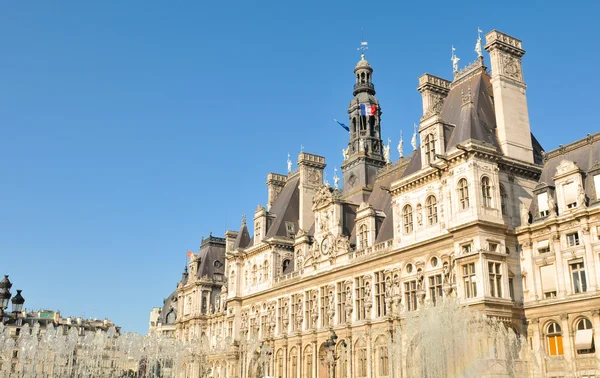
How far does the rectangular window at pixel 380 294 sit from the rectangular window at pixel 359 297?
187cm

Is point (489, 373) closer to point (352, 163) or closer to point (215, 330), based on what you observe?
point (352, 163)

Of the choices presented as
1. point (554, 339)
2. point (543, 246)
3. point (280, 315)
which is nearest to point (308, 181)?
point (280, 315)

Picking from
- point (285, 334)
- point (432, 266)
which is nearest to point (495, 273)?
point (432, 266)

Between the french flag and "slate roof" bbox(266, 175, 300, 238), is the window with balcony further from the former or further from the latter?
"slate roof" bbox(266, 175, 300, 238)

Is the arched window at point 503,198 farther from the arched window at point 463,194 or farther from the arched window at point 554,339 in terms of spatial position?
the arched window at point 554,339

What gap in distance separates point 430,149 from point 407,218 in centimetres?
542

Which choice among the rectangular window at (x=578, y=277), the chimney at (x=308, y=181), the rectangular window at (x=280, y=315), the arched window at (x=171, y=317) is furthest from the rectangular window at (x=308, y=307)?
the arched window at (x=171, y=317)

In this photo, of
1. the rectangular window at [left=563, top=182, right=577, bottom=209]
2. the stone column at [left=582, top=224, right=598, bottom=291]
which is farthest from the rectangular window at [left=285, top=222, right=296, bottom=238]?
the stone column at [left=582, top=224, right=598, bottom=291]

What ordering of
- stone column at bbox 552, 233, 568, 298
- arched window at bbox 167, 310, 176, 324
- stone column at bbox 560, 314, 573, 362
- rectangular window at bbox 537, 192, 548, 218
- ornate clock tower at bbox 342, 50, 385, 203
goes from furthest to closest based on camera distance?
arched window at bbox 167, 310, 176, 324, ornate clock tower at bbox 342, 50, 385, 203, rectangular window at bbox 537, 192, 548, 218, stone column at bbox 552, 233, 568, 298, stone column at bbox 560, 314, 573, 362

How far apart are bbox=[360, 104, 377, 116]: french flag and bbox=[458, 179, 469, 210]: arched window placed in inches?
1007

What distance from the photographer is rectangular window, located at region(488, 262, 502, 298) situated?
39.4m

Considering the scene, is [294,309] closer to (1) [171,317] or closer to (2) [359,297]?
(2) [359,297]

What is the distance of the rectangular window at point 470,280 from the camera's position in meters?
39.8

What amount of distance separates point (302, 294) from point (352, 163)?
15.1 m
